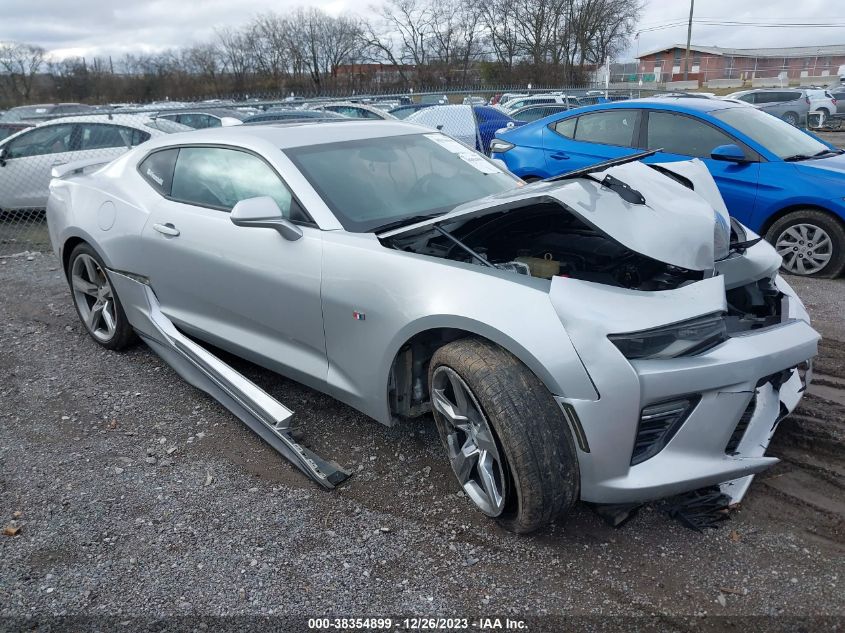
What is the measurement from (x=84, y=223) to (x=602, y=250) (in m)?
3.36

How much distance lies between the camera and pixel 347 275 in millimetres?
2895

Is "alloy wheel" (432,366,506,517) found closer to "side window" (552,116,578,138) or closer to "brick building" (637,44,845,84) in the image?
"side window" (552,116,578,138)

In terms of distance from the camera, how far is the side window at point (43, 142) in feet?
30.8

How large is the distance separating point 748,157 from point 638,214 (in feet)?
12.2

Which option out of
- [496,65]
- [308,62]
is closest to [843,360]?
[496,65]

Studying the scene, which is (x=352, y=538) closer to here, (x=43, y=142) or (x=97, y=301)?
(x=97, y=301)

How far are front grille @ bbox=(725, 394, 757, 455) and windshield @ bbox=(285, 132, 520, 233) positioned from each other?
65.7 inches

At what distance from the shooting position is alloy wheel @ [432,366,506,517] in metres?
2.49

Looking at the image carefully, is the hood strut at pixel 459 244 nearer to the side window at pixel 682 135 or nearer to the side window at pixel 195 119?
the side window at pixel 682 135

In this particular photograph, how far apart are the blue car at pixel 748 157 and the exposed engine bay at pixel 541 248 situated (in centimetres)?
306

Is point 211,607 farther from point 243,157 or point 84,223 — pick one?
point 84,223

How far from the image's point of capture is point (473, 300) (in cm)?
246

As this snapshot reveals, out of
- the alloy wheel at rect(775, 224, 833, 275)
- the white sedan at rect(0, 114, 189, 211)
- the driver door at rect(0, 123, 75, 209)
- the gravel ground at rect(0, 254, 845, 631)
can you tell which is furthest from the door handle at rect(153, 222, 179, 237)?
the driver door at rect(0, 123, 75, 209)

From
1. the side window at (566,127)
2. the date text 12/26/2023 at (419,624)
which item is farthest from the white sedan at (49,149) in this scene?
the date text 12/26/2023 at (419,624)
